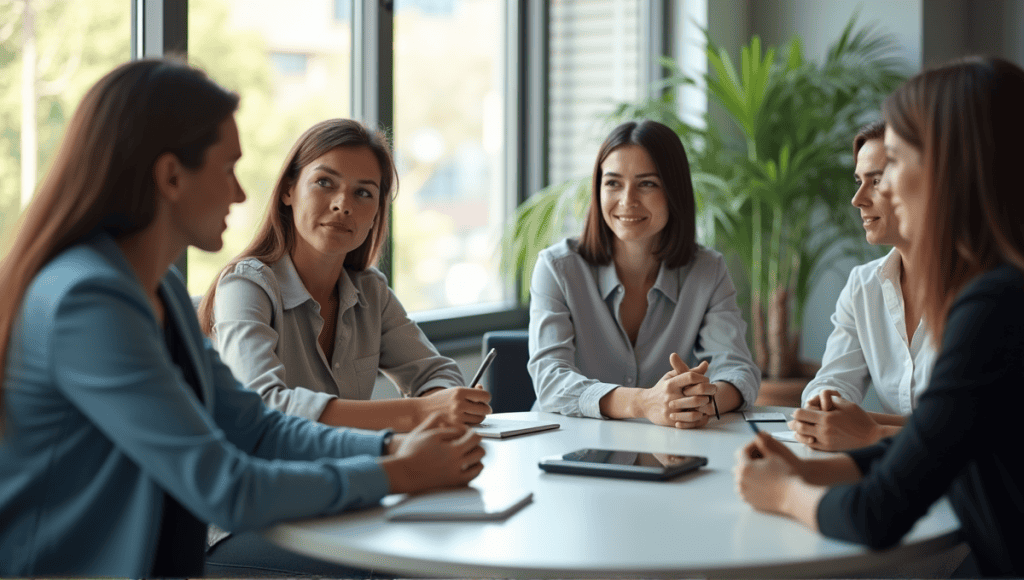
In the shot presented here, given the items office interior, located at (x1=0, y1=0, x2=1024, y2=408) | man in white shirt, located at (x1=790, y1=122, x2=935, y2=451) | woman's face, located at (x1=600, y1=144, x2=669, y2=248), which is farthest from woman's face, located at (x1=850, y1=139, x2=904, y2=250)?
office interior, located at (x1=0, y1=0, x2=1024, y2=408)

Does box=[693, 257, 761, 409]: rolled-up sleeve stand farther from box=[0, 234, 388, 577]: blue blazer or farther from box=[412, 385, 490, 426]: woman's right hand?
box=[0, 234, 388, 577]: blue blazer

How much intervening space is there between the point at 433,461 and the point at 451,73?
2955 millimetres

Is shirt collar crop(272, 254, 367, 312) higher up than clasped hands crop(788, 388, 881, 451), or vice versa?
shirt collar crop(272, 254, 367, 312)

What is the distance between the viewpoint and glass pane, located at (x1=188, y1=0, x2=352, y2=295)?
9.41 feet

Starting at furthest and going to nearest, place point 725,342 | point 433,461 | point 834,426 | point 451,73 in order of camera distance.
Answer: point 451,73 < point 725,342 < point 834,426 < point 433,461

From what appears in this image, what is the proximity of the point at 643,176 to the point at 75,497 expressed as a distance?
1686 mm

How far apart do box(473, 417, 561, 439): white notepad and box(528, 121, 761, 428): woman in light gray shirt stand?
0.37 meters

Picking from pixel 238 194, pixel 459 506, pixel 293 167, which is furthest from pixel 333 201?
pixel 459 506

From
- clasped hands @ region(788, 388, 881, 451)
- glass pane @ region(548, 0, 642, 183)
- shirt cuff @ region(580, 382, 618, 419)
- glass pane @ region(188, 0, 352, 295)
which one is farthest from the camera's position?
glass pane @ region(548, 0, 642, 183)

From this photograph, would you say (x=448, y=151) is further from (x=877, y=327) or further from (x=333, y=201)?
(x=877, y=327)

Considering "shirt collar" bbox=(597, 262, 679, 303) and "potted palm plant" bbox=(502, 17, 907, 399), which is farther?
"potted palm plant" bbox=(502, 17, 907, 399)

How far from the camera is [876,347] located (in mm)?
2107

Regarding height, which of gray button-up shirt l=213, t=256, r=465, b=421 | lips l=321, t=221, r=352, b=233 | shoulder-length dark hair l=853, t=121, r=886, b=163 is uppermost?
shoulder-length dark hair l=853, t=121, r=886, b=163

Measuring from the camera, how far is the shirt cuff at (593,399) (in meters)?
1.98
